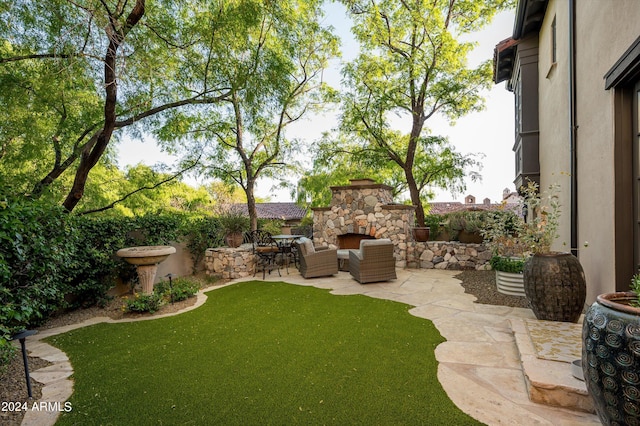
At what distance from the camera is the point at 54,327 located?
4.39 m

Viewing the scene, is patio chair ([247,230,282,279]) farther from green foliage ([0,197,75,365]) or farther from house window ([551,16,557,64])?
house window ([551,16,557,64])

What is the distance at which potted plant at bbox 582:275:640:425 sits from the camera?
1406 mm

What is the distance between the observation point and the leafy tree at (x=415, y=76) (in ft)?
33.0

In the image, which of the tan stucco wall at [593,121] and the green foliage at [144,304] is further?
the green foliage at [144,304]

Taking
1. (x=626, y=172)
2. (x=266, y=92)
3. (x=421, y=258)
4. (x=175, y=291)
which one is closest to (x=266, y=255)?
(x=175, y=291)

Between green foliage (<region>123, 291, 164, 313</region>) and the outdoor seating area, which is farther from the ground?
the outdoor seating area

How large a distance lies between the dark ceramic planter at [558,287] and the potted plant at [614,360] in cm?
196

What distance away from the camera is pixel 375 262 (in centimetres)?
638

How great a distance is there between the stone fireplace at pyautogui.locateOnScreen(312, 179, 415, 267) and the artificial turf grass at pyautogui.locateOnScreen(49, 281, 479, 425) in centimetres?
408

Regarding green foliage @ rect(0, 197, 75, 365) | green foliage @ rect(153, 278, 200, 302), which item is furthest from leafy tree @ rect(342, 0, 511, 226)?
green foliage @ rect(0, 197, 75, 365)

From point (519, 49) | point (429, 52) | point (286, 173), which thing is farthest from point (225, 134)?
point (519, 49)

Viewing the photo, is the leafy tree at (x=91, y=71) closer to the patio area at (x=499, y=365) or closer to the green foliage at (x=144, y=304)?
the green foliage at (x=144, y=304)

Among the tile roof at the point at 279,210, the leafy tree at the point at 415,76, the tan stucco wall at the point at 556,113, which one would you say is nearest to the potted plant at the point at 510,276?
the tan stucco wall at the point at 556,113

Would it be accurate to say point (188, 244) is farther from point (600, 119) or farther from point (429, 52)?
point (429, 52)
